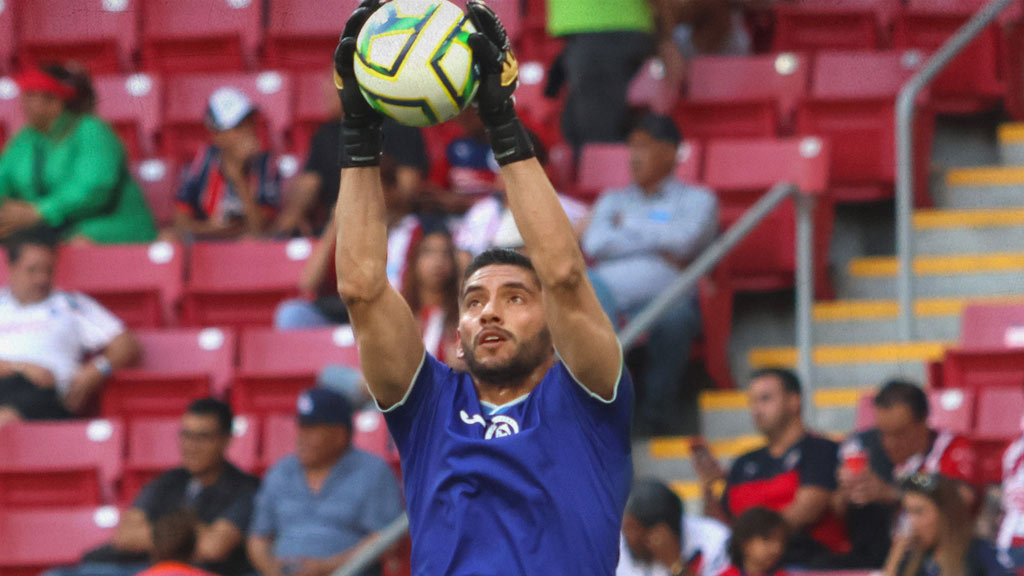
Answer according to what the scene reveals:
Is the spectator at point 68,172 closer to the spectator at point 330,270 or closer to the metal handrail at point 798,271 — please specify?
the spectator at point 330,270

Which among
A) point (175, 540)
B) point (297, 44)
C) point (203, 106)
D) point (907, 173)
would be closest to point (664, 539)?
point (175, 540)

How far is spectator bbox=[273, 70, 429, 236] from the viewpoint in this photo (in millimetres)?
7508

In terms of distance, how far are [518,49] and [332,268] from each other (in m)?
2.09

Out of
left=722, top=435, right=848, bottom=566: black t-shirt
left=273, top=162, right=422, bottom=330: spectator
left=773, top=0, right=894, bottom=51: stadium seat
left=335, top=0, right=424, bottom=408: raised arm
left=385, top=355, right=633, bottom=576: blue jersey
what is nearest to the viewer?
left=385, top=355, right=633, bottom=576: blue jersey

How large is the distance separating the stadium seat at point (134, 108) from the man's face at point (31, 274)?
58.1 inches

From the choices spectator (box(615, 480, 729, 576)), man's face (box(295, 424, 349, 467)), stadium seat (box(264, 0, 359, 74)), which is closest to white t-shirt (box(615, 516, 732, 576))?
spectator (box(615, 480, 729, 576))

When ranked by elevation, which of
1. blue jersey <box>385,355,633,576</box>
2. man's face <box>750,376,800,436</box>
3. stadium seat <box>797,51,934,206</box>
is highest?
stadium seat <box>797,51,934,206</box>

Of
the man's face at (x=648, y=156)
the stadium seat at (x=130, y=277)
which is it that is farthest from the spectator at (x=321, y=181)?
the man's face at (x=648, y=156)

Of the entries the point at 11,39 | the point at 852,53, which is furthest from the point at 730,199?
the point at 11,39

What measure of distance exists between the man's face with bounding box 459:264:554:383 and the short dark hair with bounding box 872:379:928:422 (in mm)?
2428

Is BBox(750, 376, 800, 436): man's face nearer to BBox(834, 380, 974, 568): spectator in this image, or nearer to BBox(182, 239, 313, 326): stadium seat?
BBox(834, 380, 974, 568): spectator

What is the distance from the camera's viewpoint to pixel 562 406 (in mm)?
3303

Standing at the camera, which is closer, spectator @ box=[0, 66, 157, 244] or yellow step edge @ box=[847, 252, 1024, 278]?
yellow step edge @ box=[847, 252, 1024, 278]

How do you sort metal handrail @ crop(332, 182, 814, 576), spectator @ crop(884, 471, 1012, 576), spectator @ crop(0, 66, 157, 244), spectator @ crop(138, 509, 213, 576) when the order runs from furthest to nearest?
spectator @ crop(0, 66, 157, 244) → metal handrail @ crop(332, 182, 814, 576) → spectator @ crop(138, 509, 213, 576) → spectator @ crop(884, 471, 1012, 576)
